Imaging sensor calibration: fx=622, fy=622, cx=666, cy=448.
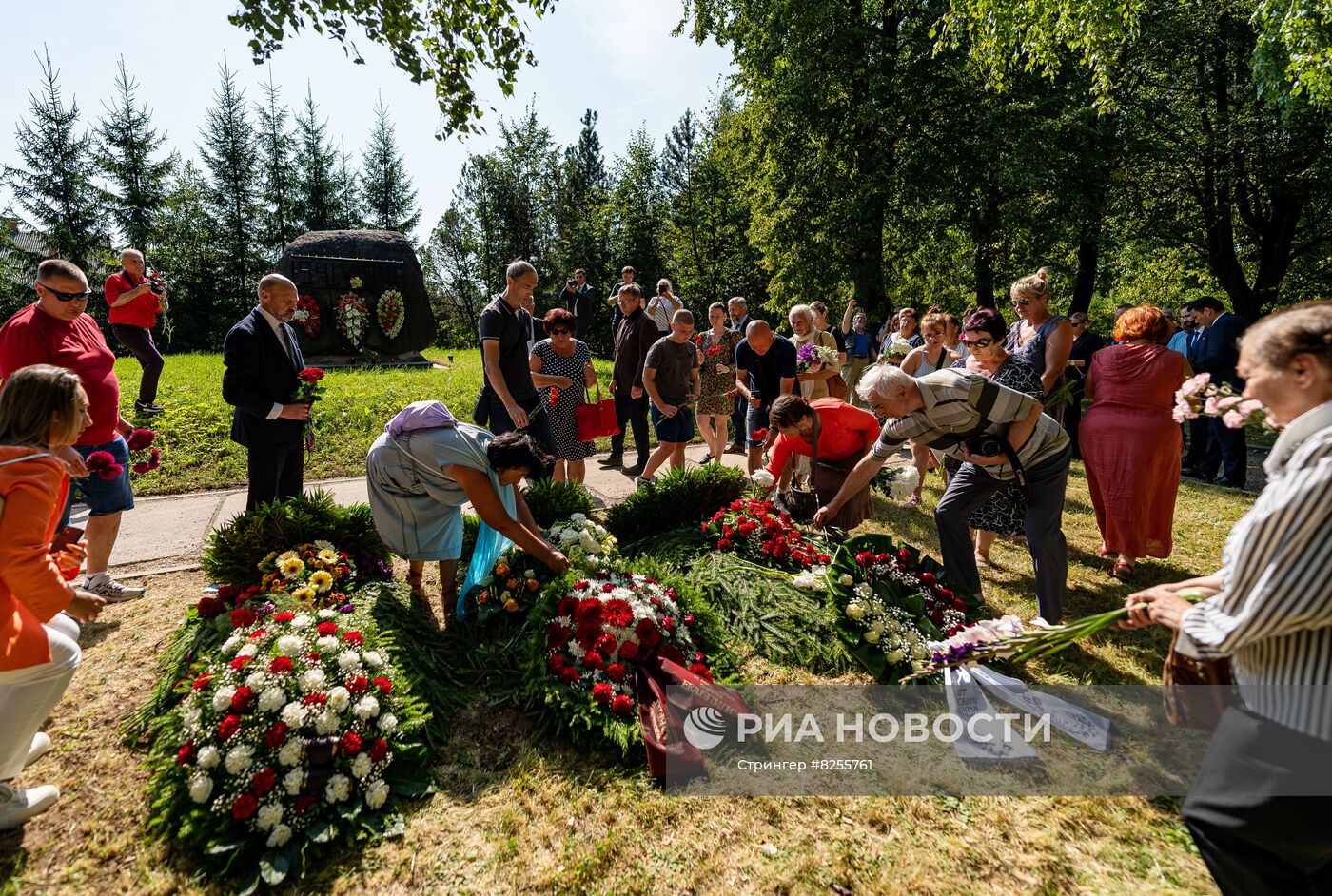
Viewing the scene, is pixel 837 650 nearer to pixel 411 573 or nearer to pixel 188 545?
pixel 411 573

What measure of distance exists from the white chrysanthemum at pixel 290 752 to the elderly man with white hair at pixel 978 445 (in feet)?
10.6

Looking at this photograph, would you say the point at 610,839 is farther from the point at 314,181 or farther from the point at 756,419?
the point at 314,181

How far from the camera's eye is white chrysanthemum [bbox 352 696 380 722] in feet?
8.55

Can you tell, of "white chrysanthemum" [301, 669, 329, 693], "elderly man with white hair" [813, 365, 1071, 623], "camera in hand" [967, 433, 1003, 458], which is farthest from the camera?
"camera in hand" [967, 433, 1003, 458]

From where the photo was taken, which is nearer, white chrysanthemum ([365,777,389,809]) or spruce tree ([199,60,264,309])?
white chrysanthemum ([365,777,389,809])

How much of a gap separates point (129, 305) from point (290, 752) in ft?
23.2

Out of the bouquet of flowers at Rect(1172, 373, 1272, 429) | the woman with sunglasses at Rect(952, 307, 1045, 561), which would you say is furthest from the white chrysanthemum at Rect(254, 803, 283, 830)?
the woman with sunglasses at Rect(952, 307, 1045, 561)

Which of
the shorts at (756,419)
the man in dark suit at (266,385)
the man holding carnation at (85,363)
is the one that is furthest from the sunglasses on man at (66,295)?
the shorts at (756,419)

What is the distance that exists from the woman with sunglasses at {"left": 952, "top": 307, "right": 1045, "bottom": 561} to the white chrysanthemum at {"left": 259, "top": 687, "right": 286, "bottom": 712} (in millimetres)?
4298

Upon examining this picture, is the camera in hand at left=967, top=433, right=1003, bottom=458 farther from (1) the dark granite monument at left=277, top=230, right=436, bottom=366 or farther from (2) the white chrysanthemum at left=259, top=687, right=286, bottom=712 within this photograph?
(1) the dark granite monument at left=277, top=230, right=436, bottom=366

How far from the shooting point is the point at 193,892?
2.18 metres

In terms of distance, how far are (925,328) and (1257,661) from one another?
5.48 metres

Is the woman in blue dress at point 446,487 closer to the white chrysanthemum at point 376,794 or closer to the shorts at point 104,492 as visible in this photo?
the white chrysanthemum at point 376,794

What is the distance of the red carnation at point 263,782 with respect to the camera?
2.35 m
